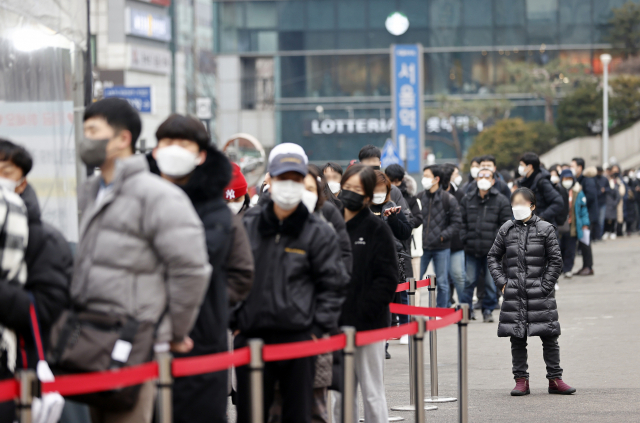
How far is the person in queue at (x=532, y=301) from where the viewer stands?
8125 mm

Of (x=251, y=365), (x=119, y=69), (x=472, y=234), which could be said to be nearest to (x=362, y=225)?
(x=251, y=365)

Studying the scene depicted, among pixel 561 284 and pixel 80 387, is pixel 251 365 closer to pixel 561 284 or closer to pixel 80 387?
pixel 80 387

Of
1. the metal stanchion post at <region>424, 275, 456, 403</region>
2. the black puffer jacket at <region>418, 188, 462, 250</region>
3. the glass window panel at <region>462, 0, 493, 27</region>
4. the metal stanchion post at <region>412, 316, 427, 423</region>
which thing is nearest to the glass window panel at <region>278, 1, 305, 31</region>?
the glass window panel at <region>462, 0, 493, 27</region>

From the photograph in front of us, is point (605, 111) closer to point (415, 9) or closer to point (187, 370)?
point (415, 9)

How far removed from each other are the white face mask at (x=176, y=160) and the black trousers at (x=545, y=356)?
4505 millimetres

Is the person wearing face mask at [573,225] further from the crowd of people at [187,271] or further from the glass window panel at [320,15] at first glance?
the glass window panel at [320,15]

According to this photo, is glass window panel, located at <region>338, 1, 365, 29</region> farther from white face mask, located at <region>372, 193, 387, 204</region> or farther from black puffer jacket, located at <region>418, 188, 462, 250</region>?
white face mask, located at <region>372, 193, 387, 204</region>

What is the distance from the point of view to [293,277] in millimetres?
5000

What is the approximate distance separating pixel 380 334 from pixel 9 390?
2335mm

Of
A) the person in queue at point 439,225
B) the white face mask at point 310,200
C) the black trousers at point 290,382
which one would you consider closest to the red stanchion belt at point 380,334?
the black trousers at point 290,382

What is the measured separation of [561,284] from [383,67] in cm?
3799

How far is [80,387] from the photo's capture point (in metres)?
3.89

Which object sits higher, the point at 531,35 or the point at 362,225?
the point at 531,35

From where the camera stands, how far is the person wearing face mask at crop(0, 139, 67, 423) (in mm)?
4023
